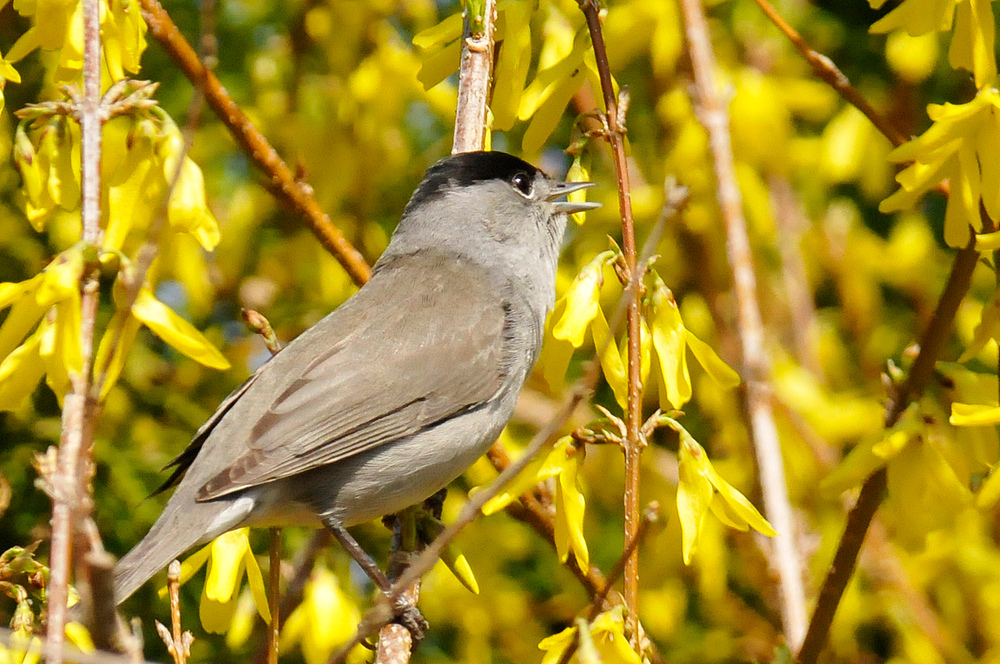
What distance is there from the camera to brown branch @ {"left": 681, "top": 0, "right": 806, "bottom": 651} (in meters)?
2.78

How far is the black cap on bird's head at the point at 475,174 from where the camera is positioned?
3.59m

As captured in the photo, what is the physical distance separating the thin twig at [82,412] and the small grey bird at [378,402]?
3.12ft

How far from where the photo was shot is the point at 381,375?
3.49 metres

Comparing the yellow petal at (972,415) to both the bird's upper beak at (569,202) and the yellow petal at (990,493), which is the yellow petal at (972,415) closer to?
the yellow petal at (990,493)

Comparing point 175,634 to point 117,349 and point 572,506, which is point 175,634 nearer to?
point 117,349

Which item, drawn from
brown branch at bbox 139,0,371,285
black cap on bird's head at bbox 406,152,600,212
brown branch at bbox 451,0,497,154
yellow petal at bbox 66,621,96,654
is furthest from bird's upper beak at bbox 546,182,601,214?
yellow petal at bbox 66,621,96,654

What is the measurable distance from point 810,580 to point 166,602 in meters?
2.05

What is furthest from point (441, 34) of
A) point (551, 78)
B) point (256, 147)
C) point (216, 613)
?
point (216, 613)

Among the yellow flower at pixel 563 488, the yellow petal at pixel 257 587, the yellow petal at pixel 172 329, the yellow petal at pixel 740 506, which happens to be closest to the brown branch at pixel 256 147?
the yellow petal at pixel 172 329

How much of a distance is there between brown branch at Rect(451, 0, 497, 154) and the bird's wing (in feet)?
1.65

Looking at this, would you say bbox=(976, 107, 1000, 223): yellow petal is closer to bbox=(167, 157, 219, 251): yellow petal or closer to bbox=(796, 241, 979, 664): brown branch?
bbox=(796, 241, 979, 664): brown branch

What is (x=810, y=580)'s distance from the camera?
392 centimetres

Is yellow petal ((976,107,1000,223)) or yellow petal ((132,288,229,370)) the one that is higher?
yellow petal ((132,288,229,370))

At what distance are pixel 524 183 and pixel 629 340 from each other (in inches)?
72.9
